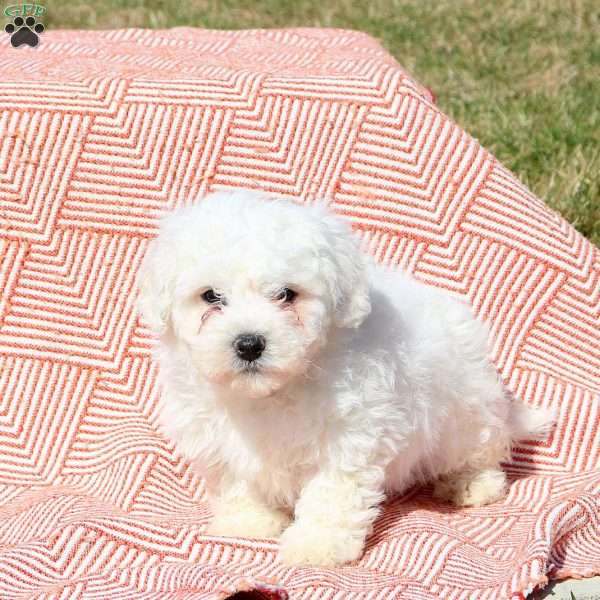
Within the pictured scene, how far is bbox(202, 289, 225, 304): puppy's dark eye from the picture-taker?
9.42 ft

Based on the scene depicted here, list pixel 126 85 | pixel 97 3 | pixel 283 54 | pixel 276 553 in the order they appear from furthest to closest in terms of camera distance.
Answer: pixel 97 3
pixel 283 54
pixel 126 85
pixel 276 553

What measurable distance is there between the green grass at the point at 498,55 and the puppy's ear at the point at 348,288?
83.8 inches

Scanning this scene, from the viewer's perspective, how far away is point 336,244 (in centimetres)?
297

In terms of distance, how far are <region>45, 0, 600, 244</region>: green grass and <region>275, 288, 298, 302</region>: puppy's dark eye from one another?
7.54 feet

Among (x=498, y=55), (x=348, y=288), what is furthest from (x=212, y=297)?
(x=498, y=55)

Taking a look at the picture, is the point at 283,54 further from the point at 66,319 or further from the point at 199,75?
the point at 66,319

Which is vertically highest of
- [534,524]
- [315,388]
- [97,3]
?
[315,388]

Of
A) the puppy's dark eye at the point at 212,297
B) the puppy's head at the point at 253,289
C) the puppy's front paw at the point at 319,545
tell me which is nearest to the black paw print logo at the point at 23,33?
the puppy's head at the point at 253,289

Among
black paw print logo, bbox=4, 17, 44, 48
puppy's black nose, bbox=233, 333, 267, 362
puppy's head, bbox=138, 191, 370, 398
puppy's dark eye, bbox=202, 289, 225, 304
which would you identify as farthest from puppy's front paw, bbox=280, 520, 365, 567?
black paw print logo, bbox=4, 17, 44, 48

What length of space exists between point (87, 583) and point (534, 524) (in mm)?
1208

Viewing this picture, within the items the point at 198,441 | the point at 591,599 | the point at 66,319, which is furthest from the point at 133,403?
the point at 591,599

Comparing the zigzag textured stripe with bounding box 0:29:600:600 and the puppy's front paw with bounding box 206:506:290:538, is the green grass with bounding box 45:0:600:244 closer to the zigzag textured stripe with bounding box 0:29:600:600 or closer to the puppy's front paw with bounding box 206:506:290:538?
the zigzag textured stripe with bounding box 0:29:600:600

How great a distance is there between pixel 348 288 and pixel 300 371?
0.84 feet

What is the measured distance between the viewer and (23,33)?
16.5ft
